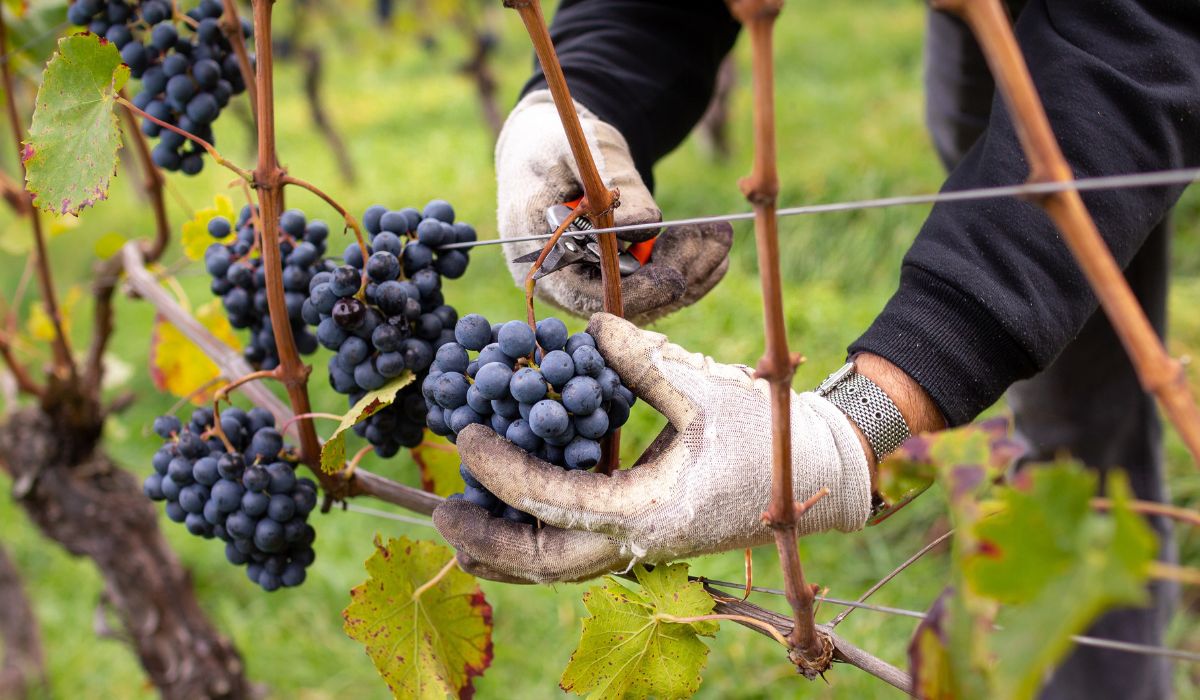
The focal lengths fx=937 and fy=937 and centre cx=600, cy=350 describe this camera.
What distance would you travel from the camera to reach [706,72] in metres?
1.90

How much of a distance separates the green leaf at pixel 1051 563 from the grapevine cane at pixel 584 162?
59cm

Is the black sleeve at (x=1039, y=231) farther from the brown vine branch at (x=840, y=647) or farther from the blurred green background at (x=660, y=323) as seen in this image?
the blurred green background at (x=660, y=323)

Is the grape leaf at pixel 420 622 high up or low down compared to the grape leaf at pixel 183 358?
up

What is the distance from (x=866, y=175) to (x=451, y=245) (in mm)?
4347

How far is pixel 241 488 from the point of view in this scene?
125 centimetres

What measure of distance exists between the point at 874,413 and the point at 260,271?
88cm

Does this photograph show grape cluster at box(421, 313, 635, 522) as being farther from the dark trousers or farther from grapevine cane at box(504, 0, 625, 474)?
the dark trousers

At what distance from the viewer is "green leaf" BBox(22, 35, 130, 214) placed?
3.70 ft

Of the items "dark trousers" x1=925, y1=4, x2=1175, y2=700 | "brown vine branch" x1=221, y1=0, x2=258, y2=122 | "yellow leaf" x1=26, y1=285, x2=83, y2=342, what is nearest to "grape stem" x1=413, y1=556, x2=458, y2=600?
"brown vine branch" x1=221, y1=0, x2=258, y2=122

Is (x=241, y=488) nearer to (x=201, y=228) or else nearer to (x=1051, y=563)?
(x=201, y=228)

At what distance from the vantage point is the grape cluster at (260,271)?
4.30 feet

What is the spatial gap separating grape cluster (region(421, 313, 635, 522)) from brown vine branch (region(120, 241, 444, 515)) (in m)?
0.24

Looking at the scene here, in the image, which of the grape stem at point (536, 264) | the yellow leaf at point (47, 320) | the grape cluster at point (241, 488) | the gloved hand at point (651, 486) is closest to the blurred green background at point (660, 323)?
the yellow leaf at point (47, 320)

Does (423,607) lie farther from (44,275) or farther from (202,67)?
(44,275)
